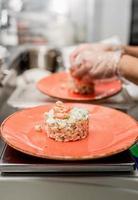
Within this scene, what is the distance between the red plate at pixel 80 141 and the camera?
2.31 ft

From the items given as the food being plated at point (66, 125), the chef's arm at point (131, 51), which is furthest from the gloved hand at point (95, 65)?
the food being plated at point (66, 125)

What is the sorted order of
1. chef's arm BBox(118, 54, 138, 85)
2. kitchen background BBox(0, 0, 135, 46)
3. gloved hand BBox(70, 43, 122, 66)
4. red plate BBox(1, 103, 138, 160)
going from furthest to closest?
kitchen background BBox(0, 0, 135, 46)
gloved hand BBox(70, 43, 122, 66)
chef's arm BBox(118, 54, 138, 85)
red plate BBox(1, 103, 138, 160)

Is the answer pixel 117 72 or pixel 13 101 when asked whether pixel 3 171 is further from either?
pixel 117 72

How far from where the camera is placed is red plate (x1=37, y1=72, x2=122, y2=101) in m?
1.14

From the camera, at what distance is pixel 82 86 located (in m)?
1.17

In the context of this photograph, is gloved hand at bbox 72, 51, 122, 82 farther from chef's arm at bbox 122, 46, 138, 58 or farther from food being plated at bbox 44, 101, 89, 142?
food being plated at bbox 44, 101, 89, 142

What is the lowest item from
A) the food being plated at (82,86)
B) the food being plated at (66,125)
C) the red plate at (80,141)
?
the food being plated at (82,86)

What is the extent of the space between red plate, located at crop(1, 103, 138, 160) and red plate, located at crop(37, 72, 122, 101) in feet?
0.67

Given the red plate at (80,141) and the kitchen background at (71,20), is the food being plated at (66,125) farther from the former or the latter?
the kitchen background at (71,20)

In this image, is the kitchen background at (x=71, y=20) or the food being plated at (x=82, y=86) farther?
the kitchen background at (x=71, y=20)

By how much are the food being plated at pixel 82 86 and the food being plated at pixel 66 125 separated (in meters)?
0.37

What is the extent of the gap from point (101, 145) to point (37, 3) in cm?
203

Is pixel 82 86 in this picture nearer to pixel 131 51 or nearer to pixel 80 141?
pixel 131 51

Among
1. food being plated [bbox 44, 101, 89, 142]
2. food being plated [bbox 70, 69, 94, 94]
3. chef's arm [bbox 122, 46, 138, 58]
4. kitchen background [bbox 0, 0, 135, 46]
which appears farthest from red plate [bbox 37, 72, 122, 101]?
kitchen background [bbox 0, 0, 135, 46]
